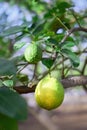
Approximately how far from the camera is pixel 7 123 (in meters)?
0.63

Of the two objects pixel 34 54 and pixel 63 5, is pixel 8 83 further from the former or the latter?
pixel 63 5

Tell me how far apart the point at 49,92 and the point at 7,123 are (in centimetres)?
20

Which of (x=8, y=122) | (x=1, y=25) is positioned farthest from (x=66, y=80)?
(x=1, y=25)

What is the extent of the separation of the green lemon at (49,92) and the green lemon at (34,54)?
0.08 metres

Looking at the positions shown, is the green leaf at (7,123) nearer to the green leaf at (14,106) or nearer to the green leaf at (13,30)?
the green leaf at (14,106)

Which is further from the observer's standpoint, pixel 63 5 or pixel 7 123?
pixel 63 5

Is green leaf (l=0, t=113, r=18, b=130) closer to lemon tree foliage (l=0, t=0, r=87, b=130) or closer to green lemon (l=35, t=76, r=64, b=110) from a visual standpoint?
lemon tree foliage (l=0, t=0, r=87, b=130)

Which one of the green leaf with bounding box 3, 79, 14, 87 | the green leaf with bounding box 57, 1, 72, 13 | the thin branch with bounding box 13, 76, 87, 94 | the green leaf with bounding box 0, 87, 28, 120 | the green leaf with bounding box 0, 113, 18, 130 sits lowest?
the thin branch with bounding box 13, 76, 87, 94

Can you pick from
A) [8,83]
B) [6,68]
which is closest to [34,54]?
[8,83]

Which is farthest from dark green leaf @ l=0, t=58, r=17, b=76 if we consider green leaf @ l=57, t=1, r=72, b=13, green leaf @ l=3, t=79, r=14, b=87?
green leaf @ l=57, t=1, r=72, b=13

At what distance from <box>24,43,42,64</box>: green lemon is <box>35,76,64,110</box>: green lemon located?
0.08m

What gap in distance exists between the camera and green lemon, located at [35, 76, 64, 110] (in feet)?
2.64

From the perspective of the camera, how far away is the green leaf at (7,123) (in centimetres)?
61

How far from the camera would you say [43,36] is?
3.15 ft
